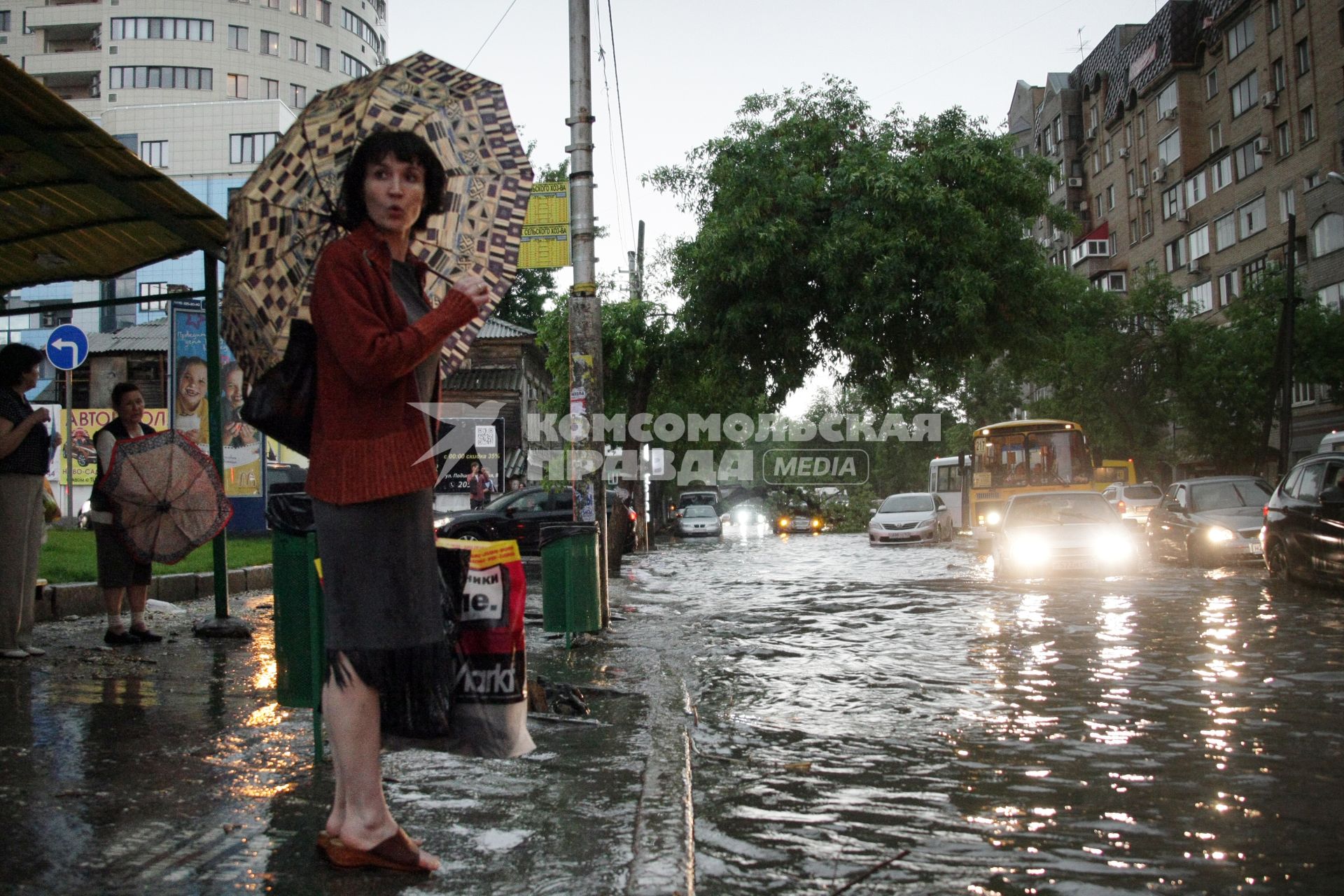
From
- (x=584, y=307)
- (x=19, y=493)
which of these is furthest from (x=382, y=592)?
(x=584, y=307)

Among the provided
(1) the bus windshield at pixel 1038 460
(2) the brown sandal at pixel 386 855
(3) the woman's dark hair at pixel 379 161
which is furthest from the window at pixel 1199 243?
(2) the brown sandal at pixel 386 855

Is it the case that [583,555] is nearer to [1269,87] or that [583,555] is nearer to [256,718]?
[256,718]

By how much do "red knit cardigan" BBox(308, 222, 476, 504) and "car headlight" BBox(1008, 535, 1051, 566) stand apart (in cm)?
1472

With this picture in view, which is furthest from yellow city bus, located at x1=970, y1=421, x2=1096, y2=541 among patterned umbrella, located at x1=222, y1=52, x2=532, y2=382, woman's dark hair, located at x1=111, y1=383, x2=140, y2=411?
patterned umbrella, located at x1=222, y1=52, x2=532, y2=382

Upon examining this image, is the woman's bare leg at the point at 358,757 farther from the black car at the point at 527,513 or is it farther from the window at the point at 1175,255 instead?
the window at the point at 1175,255

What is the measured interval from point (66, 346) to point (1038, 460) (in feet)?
65.5

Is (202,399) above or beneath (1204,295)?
beneath

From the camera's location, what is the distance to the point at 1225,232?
2026 inches

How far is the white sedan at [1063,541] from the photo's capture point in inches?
652

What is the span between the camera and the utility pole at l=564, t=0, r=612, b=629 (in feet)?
36.6

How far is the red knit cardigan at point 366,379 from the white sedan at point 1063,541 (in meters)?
14.6

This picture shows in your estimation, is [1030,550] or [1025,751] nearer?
[1025,751]

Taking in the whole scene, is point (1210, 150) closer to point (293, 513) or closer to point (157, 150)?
point (157, 150)

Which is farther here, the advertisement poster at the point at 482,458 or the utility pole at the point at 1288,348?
the advertisement poster at the point at 482,458
